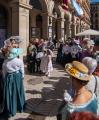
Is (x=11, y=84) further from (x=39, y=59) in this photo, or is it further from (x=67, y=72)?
(x=39, y=59)

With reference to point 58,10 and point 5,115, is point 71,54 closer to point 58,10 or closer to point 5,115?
point 5,115

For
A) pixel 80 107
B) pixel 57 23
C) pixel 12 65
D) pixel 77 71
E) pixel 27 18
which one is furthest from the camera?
pixel 57 23

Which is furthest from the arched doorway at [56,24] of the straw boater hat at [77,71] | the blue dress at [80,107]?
the blue dress at [80,107]

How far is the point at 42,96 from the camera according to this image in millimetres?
10750

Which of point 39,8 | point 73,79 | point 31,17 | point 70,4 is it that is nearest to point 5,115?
point 73,79

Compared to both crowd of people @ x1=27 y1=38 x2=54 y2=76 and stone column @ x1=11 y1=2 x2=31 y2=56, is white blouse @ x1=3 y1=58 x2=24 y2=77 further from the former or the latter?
stone column @ x1=11 y1=2 x2=31 y2=56

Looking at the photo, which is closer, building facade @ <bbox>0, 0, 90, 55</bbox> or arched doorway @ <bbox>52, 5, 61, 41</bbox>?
building facade @ <bbox>0, 0, 90, 55</bbox>

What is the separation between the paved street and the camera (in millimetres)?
8508

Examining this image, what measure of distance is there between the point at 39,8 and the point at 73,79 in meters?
24.9

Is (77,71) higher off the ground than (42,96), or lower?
higher

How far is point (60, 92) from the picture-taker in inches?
446

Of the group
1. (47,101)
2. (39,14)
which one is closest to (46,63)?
(47,101)

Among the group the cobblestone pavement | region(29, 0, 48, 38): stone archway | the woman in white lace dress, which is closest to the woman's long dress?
the cobblestone pavement

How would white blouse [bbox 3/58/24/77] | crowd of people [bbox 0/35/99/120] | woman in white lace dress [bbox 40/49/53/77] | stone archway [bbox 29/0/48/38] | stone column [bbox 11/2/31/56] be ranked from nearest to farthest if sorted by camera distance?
crowd of people [bbox 0/35/99/120], white blouse [bbox 3/58/24/77], woman in white lace dress [bbox 40/49/53/77], stone column [bbox 11/2/31/56], stone archway [bbox 29/0/48/38]
